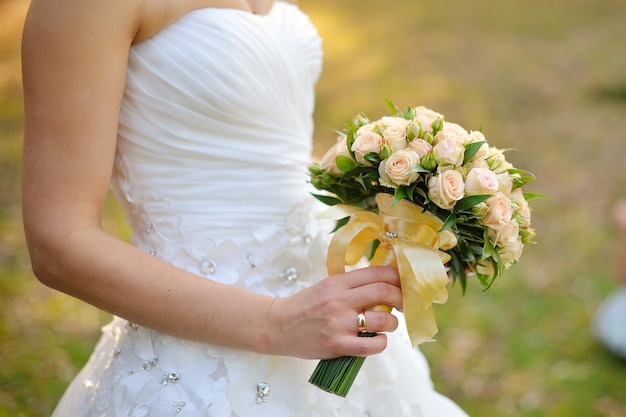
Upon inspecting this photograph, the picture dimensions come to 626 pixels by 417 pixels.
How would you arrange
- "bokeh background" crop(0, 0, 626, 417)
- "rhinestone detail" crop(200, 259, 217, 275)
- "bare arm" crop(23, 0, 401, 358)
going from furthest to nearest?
"bokeh background" crop(0, 0, 626, 417) < "rhinestone detail" crop(200, 259, 217, 275) < "bare arm" crop(23, 0, 401, 358)

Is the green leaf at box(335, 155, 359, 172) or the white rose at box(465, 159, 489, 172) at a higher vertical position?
the white rose at box(465, 159, 489, 172)

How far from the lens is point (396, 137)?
154cm

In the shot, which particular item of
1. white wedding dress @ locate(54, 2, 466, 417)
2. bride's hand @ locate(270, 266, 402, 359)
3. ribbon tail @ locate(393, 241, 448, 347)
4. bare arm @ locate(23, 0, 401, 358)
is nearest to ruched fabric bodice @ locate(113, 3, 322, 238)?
white wedding dress @ locate(54, 2, 466, 417)

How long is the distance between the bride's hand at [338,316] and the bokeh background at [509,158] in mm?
1649

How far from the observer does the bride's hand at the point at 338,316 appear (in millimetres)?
1537

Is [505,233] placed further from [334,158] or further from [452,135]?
[334,158]

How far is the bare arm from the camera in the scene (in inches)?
56.6

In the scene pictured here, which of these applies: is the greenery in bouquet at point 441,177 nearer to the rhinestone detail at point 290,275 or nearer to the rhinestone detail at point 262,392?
the rhinestone detail at point 290,275

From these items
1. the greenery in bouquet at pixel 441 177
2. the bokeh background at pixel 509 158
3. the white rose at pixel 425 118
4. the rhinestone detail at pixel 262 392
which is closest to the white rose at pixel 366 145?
the greenery in bouquet at pixel 441 177

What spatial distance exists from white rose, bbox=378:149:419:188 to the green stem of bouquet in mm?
385

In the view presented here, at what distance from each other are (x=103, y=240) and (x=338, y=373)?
65 centimetres

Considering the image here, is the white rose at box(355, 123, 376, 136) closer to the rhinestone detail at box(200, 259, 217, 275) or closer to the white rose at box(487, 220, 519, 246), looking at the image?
the white rose at box(487, 220, 519, 246)

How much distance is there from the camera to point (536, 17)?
11375 mm

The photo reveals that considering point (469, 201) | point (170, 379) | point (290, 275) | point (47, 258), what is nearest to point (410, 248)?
point (469, 201)
